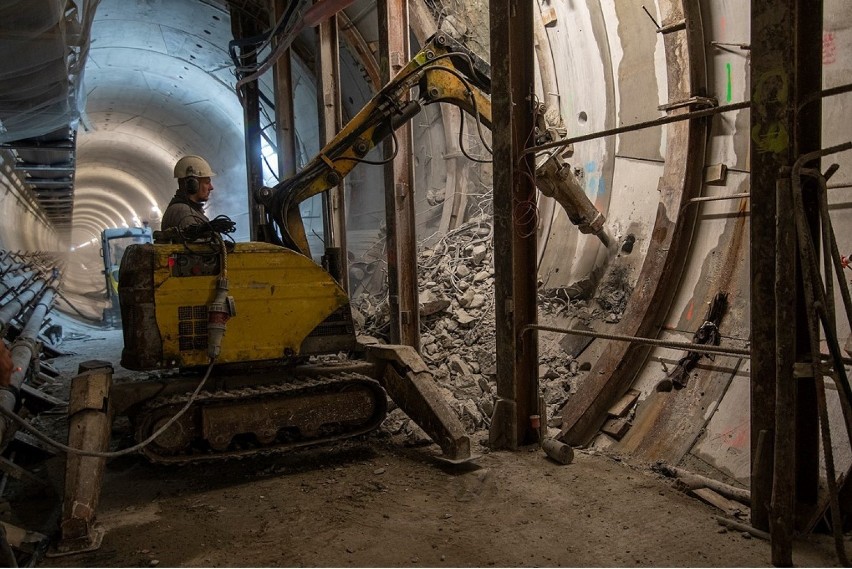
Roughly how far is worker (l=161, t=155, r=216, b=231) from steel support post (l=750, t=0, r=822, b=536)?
155 inches

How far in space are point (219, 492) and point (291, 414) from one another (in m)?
0.72

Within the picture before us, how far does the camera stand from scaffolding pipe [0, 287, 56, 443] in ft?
13.8

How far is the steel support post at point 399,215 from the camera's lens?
6668 millimetres

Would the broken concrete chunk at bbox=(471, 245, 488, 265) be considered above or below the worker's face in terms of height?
below

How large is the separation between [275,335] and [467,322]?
2.95m

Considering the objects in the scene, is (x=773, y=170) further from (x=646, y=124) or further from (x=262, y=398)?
(x=262, y=398)

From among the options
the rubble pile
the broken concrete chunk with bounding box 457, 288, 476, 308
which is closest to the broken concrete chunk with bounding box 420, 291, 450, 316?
the rubble pile

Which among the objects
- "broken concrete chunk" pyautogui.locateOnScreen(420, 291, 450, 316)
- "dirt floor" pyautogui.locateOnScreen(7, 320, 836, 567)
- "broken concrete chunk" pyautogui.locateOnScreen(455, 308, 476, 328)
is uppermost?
"broken concrete chunk" pyautogui.locateOnScreen(420, 291, 450, 316)

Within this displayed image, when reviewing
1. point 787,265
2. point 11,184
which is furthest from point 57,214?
point 787,265

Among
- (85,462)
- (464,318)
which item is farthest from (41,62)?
(464,318)

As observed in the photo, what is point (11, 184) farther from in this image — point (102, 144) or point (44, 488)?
point (44, 488)

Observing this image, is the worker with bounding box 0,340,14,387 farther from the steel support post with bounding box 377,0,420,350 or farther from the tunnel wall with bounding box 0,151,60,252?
the tunnel wall with bounding box 0,151,60,252

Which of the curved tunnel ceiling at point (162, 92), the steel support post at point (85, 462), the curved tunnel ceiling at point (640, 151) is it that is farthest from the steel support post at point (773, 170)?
the curved tunnel ceiling at point (162, 92)

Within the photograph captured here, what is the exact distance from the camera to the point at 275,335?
4.65 meters
